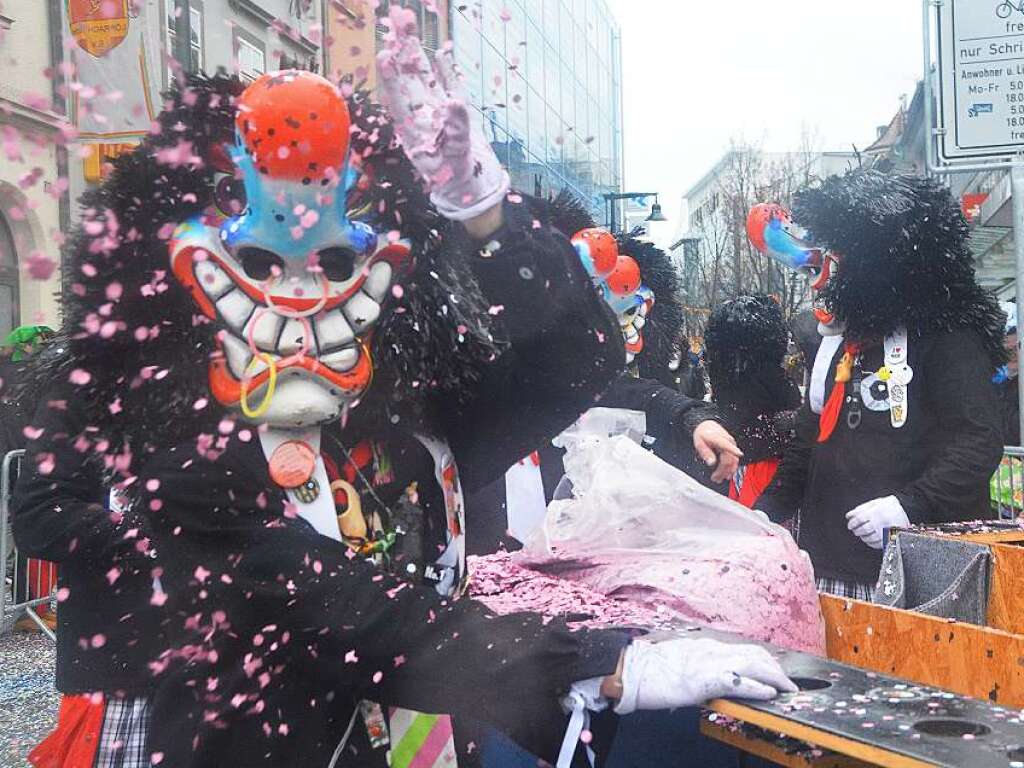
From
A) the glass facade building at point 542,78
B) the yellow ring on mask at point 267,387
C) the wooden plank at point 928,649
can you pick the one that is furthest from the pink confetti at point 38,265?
the wooden plank at point 928,649

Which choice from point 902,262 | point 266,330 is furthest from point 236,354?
point 902,262

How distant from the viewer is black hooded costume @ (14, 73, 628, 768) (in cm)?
148

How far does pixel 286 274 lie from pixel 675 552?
3.36ft

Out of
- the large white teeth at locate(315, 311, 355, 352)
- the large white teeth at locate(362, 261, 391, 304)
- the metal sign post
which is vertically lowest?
the large white teeth at locate(315, 311, 355, 352)

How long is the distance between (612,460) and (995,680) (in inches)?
35.2

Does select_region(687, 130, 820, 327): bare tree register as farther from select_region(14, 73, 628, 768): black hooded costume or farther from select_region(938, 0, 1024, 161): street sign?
select_region(14, 73, 628, 768): black hooded costume

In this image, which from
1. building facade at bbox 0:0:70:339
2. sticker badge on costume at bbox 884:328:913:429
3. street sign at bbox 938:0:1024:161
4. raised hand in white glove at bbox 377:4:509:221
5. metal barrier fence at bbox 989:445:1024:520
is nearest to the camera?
building facade at bbox 0:0:70:339

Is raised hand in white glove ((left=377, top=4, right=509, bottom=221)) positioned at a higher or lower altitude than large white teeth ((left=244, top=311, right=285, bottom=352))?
higher

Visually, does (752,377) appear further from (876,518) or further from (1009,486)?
(876,518)

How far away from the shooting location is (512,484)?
303 cm

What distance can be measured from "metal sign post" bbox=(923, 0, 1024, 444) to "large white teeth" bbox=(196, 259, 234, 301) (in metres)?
3.77

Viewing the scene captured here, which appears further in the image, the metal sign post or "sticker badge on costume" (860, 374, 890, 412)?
the metal sign post

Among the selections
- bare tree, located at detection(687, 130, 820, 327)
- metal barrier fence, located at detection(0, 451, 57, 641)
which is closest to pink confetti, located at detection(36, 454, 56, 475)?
metal barrier fence, located at detection(0, 451, 57, 641)

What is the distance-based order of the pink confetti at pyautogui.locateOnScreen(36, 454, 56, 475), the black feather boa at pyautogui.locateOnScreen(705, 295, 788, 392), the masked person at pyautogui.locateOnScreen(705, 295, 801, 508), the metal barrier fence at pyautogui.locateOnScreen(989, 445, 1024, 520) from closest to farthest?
1. the pink confetti at pyautogui.locateOnScreen(36, 454, 56, 475)
2. the metal barrier fence at pyautogui.locateOnScreen(989, 445, 1024, 520)
3. the masked person at pyautogui.locateOnScreen(705, 295, 801, 508)
4. the black feather boa at pyautogui.locateOnScreen(705, 295, 788, 392)
